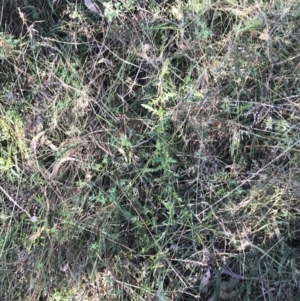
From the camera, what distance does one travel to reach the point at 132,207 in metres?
1.76

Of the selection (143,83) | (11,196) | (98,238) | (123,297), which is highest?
(143,83)

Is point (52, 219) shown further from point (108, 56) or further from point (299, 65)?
point (299, 65)

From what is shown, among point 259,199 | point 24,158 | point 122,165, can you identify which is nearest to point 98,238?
point 122,165

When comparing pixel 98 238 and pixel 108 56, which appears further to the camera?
pixel 108 56

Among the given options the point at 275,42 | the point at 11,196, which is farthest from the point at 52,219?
the point at 275,42

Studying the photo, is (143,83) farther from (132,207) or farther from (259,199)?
(259,199)

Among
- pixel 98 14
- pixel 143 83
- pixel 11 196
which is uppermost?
pixel 98 14

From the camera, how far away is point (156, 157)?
5.79 ft

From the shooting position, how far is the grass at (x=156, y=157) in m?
1.72

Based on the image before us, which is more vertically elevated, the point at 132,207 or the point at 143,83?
the point at 143,83

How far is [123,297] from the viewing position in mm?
1718

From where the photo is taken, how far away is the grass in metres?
1.72

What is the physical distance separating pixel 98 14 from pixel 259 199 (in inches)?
35.7

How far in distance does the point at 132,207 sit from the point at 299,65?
772 millimetres
